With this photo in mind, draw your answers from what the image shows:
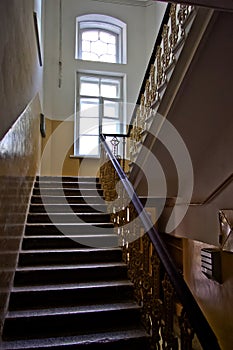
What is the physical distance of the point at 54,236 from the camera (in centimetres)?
309

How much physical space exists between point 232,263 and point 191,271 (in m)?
1.04

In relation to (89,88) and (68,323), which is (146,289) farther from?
(89,88)

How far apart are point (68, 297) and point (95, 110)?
5.37 m

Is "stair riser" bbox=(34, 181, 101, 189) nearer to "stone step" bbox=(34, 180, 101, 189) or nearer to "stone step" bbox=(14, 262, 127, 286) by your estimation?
"stone step" bbox=(34, 180, 101, 189)

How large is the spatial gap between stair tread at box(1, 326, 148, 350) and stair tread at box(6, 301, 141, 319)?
0.54 feet

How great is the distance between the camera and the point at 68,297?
2.46 metres

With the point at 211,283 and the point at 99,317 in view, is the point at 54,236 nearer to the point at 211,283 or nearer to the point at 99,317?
the point at 99,317

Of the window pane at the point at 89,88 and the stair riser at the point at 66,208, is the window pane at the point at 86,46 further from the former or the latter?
the stair riser at the point at 66,208

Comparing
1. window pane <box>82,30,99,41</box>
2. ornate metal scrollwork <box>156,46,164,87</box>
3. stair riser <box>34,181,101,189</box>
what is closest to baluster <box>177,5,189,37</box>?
ornate metal scrollwork <box>156,46,164,87</box>

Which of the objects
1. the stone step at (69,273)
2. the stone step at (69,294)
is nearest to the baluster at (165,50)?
the stone step at (69,273)

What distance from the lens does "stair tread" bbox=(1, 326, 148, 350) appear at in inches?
78.5

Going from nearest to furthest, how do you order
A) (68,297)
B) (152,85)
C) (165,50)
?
(68,297) < (165,50) < (152,85)

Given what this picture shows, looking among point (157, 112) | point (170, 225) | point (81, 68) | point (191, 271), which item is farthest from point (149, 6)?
point (191, 271)

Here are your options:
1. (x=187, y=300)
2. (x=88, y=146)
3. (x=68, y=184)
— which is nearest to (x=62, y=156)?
(x=88, y=146)
